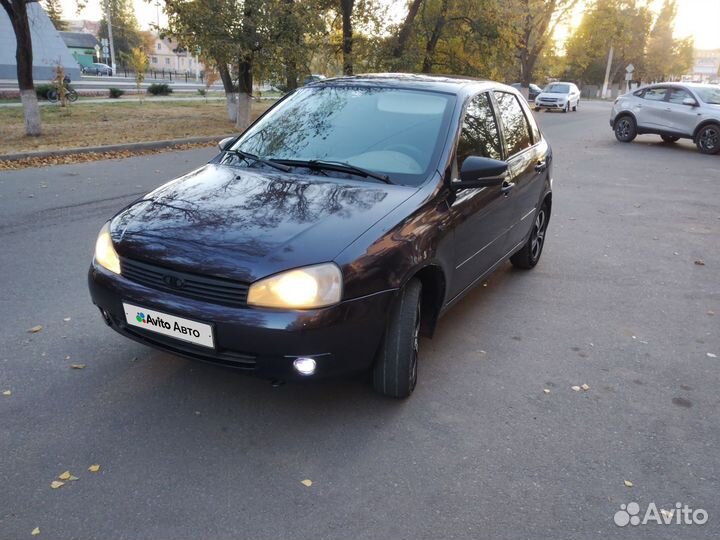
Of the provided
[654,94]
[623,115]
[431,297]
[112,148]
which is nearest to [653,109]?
[654,94]

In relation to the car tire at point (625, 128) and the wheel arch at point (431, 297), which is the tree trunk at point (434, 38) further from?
the wheel arch at point (431, 297)

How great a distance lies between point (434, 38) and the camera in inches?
766

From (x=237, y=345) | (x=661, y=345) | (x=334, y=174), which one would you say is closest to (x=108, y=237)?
(x=237, y=345)

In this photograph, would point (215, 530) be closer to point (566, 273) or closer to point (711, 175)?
point (566, 273)

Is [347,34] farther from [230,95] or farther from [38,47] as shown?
[38,47]

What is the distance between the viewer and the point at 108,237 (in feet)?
10.3

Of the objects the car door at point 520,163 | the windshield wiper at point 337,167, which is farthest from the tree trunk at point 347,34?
the windshield wiper at point 337,167

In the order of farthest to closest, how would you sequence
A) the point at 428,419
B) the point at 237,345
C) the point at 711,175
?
the point at 711,175, the point at 428,419, the point at 237,345

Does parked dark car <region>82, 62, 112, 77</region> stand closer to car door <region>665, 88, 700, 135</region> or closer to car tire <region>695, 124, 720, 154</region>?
car door <region>665, 88, 700, 135</region>

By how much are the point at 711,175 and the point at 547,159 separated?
30.0 ft

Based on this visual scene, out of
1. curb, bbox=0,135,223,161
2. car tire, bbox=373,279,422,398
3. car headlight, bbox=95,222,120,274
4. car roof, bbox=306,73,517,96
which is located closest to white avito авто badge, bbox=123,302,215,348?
car headlight, bbox=95,222,120,274

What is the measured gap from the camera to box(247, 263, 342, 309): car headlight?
2.63m

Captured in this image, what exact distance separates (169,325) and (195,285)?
24cm

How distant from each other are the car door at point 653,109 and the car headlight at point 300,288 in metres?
17.0
